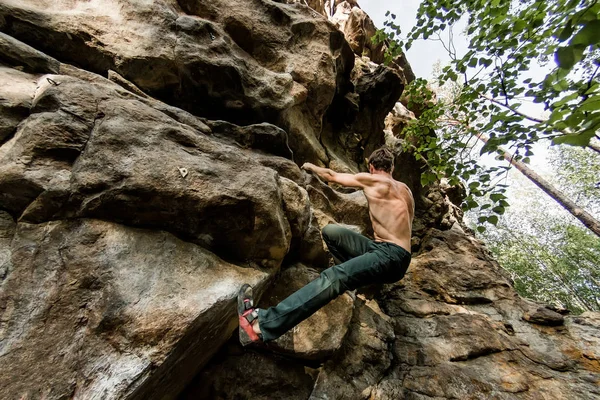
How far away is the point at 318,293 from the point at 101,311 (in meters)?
2.36

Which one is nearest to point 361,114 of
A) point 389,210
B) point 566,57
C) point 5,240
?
point 389,210

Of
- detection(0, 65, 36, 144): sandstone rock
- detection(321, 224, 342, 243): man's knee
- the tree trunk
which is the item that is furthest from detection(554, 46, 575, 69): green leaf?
the tree trunk

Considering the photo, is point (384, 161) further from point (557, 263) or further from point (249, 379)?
point (557, 263)

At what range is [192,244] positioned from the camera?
3.59m

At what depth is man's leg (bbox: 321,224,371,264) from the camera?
14.8 ft

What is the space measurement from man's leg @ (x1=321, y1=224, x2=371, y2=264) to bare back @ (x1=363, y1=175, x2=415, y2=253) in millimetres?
301

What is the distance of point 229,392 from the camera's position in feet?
12.6

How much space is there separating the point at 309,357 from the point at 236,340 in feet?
3.83

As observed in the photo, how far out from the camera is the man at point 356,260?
3277 mm

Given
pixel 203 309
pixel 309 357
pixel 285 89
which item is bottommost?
pixel 309 357

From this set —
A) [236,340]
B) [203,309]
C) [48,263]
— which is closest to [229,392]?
[236,340]

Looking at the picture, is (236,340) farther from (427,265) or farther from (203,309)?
(427,265)

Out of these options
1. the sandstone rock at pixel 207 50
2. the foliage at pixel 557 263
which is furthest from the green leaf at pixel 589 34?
the foliage at pixel 557 263

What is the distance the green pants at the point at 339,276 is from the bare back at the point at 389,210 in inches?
9.0
